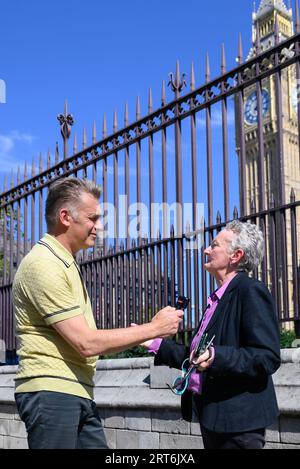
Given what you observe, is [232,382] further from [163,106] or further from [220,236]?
[163,106]

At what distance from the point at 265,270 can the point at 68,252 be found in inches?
103

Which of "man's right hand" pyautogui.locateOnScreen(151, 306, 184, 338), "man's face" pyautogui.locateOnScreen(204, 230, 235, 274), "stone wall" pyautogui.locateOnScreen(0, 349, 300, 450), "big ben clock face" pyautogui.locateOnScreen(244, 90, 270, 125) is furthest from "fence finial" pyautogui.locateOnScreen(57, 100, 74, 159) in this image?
"man's right hand" pyautogui.locateOnScreen(151, 306, 184, 338)

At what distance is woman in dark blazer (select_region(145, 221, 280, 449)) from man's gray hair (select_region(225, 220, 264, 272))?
0.30 feet

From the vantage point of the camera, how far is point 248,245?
3.19 m

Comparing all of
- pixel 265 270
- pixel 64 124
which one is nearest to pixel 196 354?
pixel 265 270

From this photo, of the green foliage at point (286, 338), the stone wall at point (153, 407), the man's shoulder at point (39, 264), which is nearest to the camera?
the man's shoulder at point (39, 264)

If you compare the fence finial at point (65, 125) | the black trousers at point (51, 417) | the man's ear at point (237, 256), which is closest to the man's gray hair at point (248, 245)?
the man's ear at point (237, 256)

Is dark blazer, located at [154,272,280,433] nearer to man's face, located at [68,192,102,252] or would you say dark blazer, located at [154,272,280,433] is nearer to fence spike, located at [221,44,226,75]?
man's face, located at [68,192,102,252]

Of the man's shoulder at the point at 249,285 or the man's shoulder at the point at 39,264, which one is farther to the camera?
the man's shoulder at the point at 249,285

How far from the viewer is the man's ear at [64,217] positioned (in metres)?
2.88

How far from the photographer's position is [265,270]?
516 centimetres

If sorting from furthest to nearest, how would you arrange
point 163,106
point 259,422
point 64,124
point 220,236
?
point 64,124
point 163,106
point 220,236
point 259,422

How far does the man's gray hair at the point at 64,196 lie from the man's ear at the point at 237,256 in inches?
30.0

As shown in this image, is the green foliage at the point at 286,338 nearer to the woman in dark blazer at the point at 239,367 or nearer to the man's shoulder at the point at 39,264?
the woman in dark blazer at the point at 239,367
